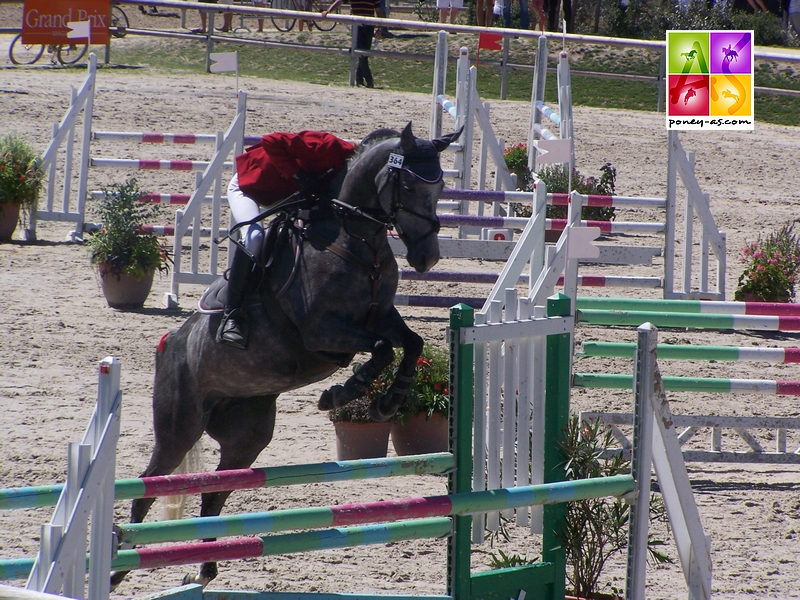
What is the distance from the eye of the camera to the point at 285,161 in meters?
3.81

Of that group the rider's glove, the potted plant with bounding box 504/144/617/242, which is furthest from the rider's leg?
the potted plant with bounding box 504/144/617/242

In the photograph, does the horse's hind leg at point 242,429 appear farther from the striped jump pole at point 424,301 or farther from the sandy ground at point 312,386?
the striped jump pole at point 424,301

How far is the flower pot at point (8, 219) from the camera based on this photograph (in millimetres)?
9203

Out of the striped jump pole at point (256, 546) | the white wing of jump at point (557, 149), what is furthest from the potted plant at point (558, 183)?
the striped jump pole at point (256, 546)

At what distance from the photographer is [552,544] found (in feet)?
10.8

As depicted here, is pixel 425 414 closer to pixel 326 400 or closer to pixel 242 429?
pixel 242 429

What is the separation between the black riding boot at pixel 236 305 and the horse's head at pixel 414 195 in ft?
1.83

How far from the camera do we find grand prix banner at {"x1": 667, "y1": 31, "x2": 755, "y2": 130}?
13211mm

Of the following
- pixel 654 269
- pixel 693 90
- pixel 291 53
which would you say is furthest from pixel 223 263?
pixel 291 53

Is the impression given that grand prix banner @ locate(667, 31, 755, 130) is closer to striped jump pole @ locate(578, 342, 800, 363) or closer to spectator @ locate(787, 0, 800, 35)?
spectator @ locate(787, 0, 800, 35)

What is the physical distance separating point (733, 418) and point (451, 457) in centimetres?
247

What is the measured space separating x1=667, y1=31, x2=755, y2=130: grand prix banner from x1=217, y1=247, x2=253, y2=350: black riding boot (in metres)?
9.97

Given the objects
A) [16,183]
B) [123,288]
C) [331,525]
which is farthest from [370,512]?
[16,183]

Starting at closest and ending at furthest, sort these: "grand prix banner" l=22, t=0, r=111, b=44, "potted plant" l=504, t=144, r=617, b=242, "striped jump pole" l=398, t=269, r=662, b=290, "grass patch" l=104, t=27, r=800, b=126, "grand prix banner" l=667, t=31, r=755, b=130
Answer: "striped jump pole" l=398, t=269, r=662, b=290 → "potted plant" l=504, t=144, r=617, b=242 → "grand prix banner" l=667, t=31, r=755, b=130 → "grand prix banner" l=22, t=0, r=111, b=44 → "grass patch" l=104, t=27, r=800, b=126
